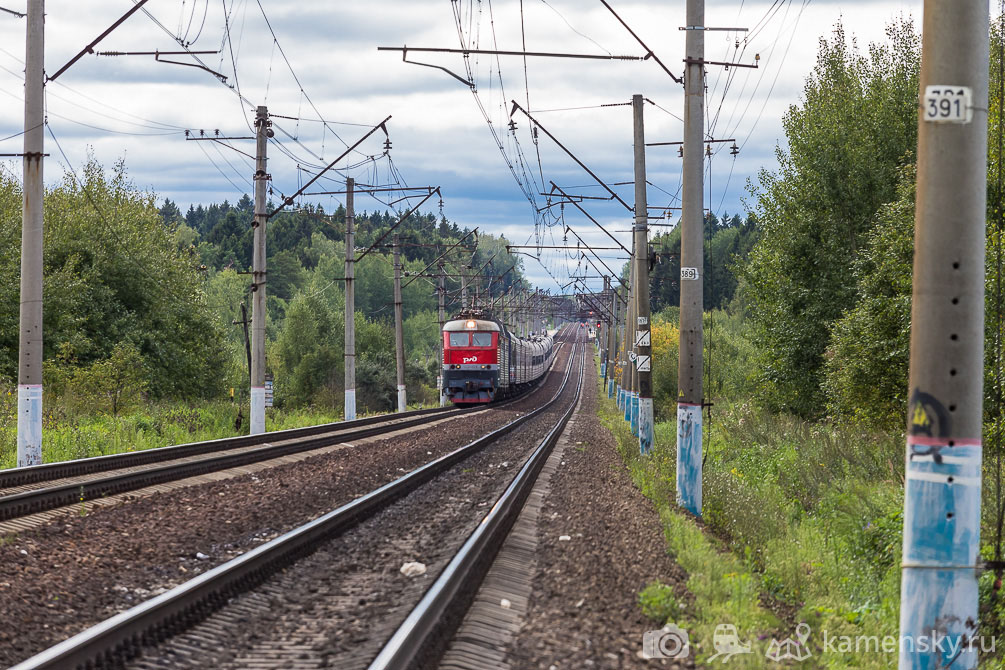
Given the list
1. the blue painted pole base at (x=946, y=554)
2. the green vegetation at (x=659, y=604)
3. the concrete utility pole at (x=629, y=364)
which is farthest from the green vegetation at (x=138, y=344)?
the blue painted pole base at (x=946, y=554)

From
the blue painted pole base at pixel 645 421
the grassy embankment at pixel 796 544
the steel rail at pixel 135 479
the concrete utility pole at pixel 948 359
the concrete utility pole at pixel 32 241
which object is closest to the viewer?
the concrete utility pole at pixel 948 359

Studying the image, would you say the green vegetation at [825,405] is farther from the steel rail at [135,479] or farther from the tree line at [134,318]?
the tree line at [134,318]

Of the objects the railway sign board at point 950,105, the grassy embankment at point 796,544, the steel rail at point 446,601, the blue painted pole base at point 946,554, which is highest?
the railway sign board at point 950,105

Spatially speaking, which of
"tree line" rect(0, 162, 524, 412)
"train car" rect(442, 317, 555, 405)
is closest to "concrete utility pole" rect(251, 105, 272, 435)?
"tree line" rect(0, 162, 524, 412)

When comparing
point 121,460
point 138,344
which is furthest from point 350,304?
point 121,460

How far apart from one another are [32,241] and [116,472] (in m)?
5.28

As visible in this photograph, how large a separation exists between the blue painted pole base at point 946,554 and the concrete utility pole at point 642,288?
16.3m

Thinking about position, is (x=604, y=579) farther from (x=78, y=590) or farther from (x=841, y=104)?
(x=841, y=104)

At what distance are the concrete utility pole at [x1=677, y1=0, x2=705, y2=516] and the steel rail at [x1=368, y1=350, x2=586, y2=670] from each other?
3.24m

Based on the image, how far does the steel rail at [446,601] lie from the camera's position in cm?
557

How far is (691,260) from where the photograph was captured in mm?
14141

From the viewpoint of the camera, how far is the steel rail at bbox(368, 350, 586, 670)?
557 cm

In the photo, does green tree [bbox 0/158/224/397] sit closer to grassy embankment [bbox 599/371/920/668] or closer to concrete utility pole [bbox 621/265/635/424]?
concrete utility pole [bbox 621/265/635/424]

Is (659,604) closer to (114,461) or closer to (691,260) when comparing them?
(691,260)
